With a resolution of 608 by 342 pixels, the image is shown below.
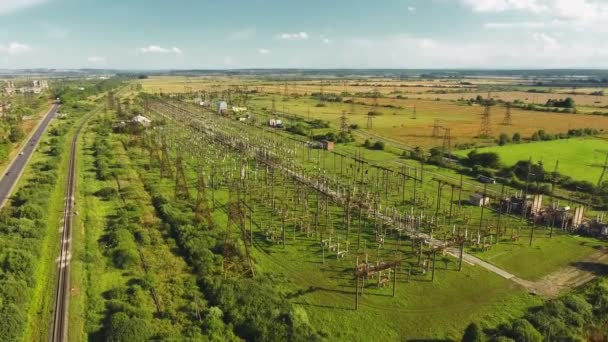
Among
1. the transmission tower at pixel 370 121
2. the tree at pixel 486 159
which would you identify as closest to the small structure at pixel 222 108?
the transmission tower at pixel 370 121

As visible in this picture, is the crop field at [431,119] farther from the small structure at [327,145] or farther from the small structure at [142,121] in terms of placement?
the small structure at [142,121]

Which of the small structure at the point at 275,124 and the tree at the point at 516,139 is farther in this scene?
the small structure at the point at 275,124

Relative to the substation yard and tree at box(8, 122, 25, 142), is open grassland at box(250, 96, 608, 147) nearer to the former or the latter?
the substation yard

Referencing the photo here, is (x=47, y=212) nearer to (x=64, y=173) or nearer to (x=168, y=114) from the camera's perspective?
(x=64, y=173)

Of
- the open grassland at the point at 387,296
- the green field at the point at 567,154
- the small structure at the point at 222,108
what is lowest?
the open grassland at the point at 387,296

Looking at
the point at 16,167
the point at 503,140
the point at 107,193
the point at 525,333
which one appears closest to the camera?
the point at 525,333

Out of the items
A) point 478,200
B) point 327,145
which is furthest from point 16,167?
point 478,200

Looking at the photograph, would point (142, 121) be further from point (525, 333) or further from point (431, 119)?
Answer: point (525, 333)
